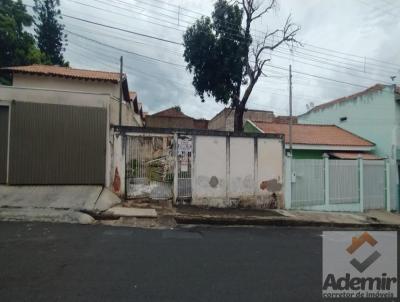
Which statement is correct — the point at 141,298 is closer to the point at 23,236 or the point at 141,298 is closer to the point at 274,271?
the point at 274,271

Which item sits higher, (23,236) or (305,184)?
(305,184)

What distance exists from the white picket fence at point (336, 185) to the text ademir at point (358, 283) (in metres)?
7.24

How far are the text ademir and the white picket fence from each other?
7.24 m

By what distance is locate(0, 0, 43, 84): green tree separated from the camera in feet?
69.5

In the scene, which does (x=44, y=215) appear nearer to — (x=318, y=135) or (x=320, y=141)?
(x=320, y=141)

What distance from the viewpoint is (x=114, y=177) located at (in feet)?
35.1

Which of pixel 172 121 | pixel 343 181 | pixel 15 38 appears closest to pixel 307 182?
pixel 343 181

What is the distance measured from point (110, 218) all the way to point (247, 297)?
18.7 ft

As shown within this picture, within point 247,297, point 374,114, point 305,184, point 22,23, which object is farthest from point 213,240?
point 22,23

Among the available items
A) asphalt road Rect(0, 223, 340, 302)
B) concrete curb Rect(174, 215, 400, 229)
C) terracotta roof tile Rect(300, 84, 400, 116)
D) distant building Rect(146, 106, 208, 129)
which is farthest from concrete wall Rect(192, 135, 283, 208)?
distant building Rect(146, 106, 208, 129)

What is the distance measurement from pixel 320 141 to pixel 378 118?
4263 millimetres

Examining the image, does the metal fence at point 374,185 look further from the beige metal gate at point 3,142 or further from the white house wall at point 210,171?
the beige metal gate at point 3,142

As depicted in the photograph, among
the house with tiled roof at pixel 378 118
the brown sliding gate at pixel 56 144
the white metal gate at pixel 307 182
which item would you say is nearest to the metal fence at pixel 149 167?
the brown sliding gate at pixel 56 144

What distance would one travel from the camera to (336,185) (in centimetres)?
1302
